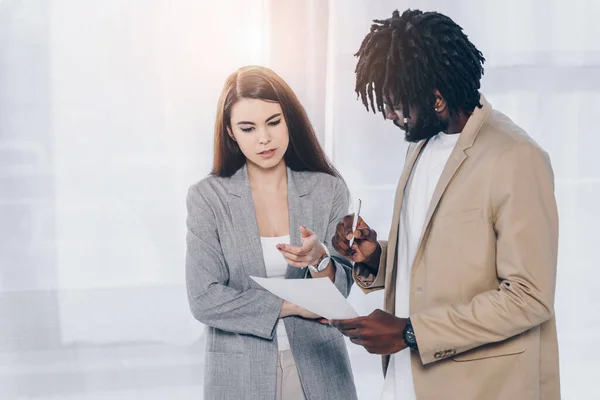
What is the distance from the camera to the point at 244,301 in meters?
2.19

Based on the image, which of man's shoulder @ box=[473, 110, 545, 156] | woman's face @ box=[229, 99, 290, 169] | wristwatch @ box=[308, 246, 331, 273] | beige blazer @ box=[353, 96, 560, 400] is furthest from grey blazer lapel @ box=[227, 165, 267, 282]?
man's shoulder @ box=[473, 110, 545, 156]

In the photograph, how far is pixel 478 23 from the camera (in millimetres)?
3295

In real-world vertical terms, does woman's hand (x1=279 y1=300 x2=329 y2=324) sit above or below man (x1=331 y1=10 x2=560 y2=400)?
below

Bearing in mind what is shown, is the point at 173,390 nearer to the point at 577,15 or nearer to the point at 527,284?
the point at 527,284

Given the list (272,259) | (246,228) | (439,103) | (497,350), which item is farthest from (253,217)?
(497,350)

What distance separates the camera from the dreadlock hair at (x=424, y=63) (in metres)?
1.62

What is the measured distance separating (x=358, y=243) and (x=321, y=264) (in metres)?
0.24

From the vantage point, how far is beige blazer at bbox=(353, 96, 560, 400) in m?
1.49

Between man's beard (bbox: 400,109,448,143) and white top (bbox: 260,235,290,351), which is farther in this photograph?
white top (bbox: 260,235,290,351)

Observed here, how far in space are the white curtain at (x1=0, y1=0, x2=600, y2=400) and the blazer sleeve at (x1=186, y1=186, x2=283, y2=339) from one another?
3.13 feet

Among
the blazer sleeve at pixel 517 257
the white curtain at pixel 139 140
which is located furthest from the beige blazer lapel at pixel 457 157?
the white curtain at pixel 139 140

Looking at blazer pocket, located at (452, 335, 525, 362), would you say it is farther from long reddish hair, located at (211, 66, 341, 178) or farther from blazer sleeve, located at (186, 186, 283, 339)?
long reddish hair, located at (211, 66, 341, 178)

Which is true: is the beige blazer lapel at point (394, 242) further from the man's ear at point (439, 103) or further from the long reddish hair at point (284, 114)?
the long reddish hair at point (284, 114)

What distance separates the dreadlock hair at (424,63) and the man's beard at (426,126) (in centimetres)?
2
